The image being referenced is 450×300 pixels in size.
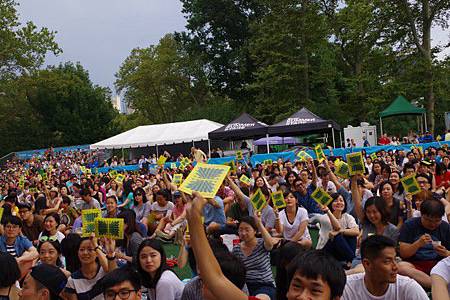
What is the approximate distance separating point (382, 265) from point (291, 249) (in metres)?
0.84

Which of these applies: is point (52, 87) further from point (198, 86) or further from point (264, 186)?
point (264, 186)

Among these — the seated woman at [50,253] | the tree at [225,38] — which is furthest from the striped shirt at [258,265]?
the tree at [225,38]

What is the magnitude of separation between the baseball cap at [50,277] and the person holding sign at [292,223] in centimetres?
401

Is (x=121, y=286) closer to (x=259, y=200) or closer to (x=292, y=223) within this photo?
(x=259, y=200)

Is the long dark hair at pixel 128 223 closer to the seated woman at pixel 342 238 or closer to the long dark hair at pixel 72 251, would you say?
the long dark hair at pixel 72 251

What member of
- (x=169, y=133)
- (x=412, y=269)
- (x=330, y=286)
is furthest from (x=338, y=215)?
(x=169, y=133)

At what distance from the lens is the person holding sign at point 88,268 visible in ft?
15.2

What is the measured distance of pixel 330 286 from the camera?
240cm

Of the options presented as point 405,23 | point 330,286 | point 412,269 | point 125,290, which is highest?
point 405,23

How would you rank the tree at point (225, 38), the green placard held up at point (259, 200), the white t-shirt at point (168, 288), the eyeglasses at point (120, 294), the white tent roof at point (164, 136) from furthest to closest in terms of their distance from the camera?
the tree at point (225, 38), the white tent roof at point (164, 136), the green placard held up at point (259, 200), the white t-shirt at point (168, 288), the eyeglasses at point (120, 294)

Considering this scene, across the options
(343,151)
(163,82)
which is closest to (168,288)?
(343,151)

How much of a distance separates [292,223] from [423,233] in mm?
2641

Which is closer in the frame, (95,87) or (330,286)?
(330,286)

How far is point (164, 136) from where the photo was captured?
32500mm
